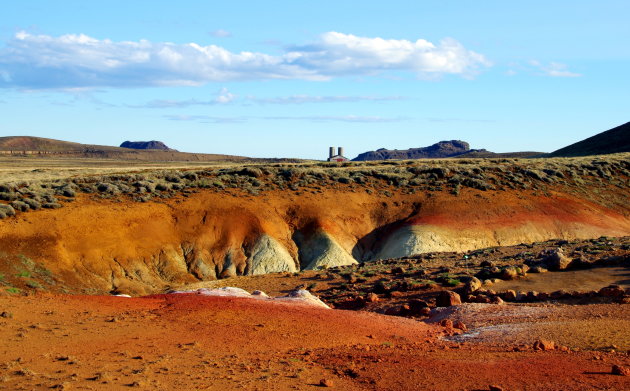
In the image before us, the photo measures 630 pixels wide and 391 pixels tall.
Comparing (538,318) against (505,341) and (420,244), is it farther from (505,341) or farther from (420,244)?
(420,244)

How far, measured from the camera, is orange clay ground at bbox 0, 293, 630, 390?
12555mm

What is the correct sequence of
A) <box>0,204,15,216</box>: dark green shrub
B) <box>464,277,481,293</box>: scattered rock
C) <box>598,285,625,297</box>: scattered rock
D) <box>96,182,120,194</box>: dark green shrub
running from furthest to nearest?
<box>96,182,120,194</box>: dark green shrub, <box>0,204,15,216</box>: dark green shrub, <box>464,277,481,293</box>: scattered rock, <box>598,285,625,297</box>: scattered rock

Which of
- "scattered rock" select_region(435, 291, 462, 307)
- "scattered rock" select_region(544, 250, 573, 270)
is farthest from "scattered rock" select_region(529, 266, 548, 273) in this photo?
"scattered rock" select_region(435, 291, 462, 307)

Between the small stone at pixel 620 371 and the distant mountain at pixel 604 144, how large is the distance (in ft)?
313

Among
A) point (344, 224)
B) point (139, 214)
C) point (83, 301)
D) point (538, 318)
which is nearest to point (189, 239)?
point (139, 214)

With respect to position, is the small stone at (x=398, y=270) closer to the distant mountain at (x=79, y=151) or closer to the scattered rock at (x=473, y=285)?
the scattered rock at (x=473, y=285)

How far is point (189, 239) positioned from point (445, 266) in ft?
52.1

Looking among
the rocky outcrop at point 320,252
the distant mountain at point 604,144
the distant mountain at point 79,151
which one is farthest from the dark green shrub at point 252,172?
the distant mountain at point 79,151

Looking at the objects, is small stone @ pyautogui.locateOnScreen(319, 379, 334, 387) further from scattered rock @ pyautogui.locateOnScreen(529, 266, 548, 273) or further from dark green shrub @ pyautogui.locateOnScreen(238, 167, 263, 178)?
dark green shrub @ pyautogui.locateOnScreen(238, 167, 263, 178)

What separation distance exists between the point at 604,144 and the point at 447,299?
102 meters

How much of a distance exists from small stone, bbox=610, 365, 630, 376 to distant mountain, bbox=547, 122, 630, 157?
95.3m

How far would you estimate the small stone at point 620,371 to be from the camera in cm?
1234

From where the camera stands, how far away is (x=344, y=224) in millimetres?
42875

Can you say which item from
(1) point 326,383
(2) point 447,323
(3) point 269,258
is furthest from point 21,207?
(1) point 326,383
